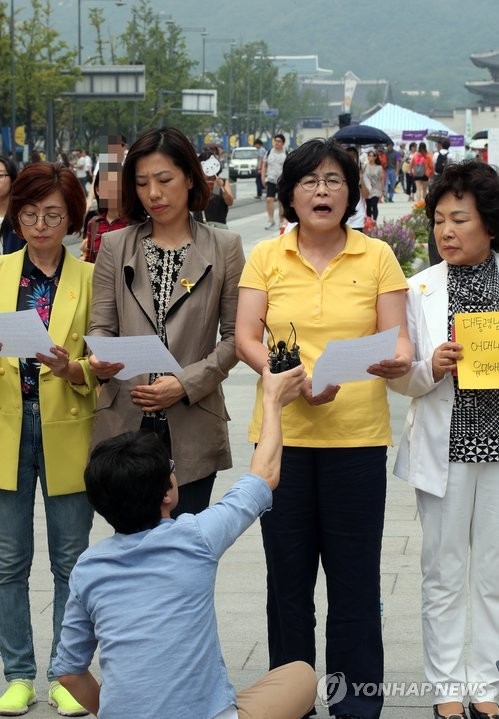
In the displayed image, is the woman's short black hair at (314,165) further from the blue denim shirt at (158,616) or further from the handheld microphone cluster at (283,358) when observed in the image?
the blue denim shirt at (158,616)

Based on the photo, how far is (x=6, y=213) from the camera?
15.9 ft

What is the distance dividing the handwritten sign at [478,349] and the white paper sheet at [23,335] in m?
1.25

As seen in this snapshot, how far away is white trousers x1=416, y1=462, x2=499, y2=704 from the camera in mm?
3992

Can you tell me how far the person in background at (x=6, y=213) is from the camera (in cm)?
496

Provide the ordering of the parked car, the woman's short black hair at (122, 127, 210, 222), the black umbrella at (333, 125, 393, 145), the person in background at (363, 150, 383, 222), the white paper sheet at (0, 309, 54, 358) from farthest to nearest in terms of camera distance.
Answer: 1. the parked car
2. the person in background at (363, 150, 383, 222)
3. the black umbrella at (333, 125, 393, 145)
4. the woman's short black hair at (122, 127, 210, 222)
5. the white paper sheet at (0, 309, 54, 358)

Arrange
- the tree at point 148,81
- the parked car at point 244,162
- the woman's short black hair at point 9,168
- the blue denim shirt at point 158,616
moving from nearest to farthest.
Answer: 1. the blue denim shirt at point 158,616
2. the woman's short black hair at point 9,168
3. the tree at point 148,81
4. the parked car at point 244,162

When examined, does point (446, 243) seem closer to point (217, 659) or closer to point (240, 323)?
point (240, 323)

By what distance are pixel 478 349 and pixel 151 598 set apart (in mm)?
1458

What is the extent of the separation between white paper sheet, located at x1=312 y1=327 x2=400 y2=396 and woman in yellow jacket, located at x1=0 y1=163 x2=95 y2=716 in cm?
92

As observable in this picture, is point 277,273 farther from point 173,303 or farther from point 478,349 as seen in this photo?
point 478,349

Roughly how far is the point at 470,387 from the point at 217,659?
4.28ft

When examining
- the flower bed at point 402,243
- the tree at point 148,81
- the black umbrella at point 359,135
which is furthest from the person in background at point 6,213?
the tree at point 148,81

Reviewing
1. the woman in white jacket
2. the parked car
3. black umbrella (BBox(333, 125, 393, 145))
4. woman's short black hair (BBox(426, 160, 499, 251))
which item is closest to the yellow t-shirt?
the woman in white jacket

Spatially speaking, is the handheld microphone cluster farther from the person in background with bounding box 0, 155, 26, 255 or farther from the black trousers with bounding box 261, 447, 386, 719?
the person in background with bounding box 0, 155, 26, 255
